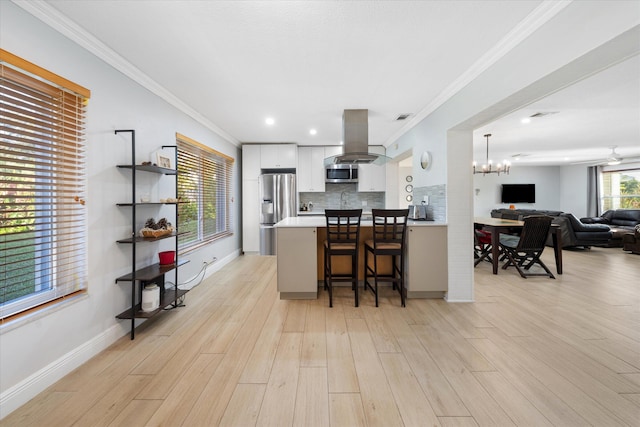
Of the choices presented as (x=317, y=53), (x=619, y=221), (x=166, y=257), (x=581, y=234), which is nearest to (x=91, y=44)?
(x=317, y=53)

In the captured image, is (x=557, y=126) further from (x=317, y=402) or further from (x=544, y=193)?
(x=544, y=193)

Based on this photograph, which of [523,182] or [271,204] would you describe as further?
[523,182]

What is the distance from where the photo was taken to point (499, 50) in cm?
210

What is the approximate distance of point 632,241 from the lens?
5688mm

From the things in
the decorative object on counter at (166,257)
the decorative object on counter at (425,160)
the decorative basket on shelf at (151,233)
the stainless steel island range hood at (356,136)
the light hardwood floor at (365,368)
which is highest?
the stainless steel island range hood at (356,136)

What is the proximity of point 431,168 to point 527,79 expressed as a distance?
161 cm

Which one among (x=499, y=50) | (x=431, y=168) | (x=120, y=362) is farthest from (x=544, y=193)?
(x=120, y=362)

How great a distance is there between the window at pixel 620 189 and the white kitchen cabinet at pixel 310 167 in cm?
946

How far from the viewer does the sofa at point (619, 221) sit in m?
6.19

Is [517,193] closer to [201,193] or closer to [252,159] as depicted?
[252,159]

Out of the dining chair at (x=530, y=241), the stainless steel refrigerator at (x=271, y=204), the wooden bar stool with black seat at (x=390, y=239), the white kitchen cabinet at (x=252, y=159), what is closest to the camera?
the wooden bar stool with black seat at (x=390, y=239)

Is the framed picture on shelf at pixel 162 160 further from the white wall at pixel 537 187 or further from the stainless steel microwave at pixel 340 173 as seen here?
the white wall at pixel 537 187

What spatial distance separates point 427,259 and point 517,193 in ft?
27.8

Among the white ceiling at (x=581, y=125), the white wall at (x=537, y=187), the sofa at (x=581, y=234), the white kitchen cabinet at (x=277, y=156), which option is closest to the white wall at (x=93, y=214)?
the white kitchen cabinet at (x=277, y=156)
